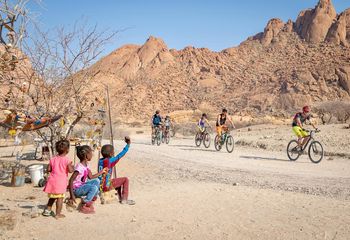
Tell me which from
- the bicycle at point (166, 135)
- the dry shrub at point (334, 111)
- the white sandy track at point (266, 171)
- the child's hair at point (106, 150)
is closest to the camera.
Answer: the child's hair at point (106, 150)

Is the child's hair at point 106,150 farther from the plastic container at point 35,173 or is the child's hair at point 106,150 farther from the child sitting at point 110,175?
the plastic container at point 35,173

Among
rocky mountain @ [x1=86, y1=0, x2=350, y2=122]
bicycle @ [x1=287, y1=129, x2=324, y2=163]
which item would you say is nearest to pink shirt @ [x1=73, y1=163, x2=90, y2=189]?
bicycle @ [x1=287, y1=129, x2=324, y2=163]

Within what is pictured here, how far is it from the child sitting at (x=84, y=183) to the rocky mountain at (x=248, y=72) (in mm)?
57258

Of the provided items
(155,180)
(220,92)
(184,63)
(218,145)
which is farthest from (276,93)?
(155,180)

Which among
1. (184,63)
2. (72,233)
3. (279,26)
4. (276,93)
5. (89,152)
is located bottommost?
(72,233)

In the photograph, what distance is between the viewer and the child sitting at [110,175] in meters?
7.37

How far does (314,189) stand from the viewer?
8.96 metres

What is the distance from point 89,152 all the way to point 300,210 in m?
3.93

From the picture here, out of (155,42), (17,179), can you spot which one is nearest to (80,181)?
(17,179)

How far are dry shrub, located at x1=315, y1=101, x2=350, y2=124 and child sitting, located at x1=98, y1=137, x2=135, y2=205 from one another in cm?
3585

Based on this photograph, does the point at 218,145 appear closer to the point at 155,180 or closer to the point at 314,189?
the point at 155,180

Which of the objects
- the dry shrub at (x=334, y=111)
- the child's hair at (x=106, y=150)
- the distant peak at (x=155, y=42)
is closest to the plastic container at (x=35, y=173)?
the child's hair at (x=106, y=150)

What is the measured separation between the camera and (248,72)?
288 feet

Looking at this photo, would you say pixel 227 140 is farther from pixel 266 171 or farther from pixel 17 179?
pixel 17 179
